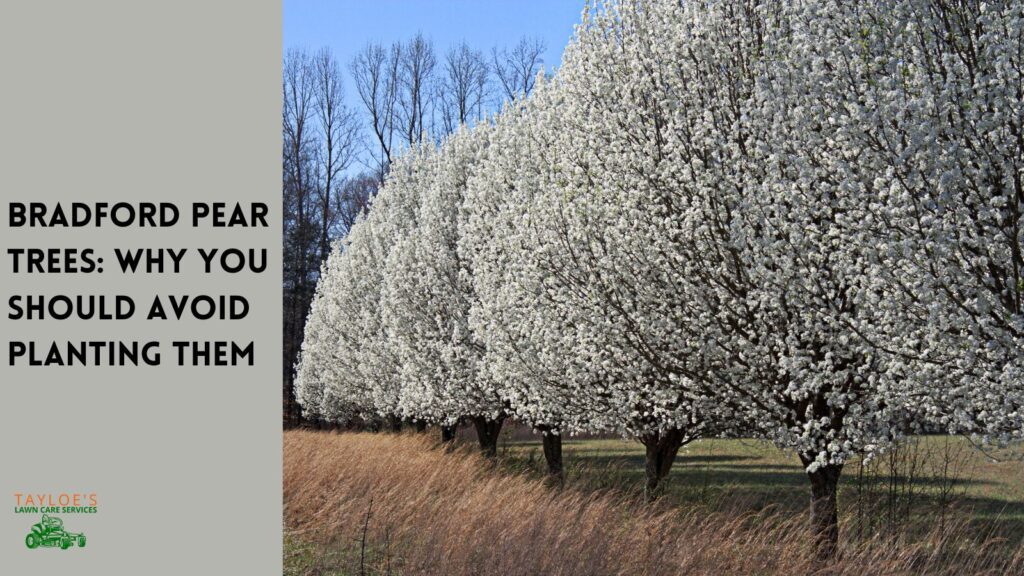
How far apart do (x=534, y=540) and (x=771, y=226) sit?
3.77 m

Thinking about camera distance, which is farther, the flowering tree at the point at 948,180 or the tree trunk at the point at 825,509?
the tree trunk at the point at 825,509

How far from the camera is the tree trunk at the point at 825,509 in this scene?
28.7 feet

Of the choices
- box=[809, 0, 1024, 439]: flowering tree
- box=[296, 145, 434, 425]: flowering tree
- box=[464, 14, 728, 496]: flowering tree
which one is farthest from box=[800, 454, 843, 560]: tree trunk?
box=[296, 145, 434, 425]: flowering tree

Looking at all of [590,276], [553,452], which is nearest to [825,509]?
[590,276]

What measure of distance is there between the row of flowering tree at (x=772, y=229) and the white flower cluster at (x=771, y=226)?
33 millimetres

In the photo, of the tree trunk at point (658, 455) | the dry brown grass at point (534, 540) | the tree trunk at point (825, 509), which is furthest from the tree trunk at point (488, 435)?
the tree trunk at point (825, 509)

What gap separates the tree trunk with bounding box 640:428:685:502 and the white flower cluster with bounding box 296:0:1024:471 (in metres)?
0.80

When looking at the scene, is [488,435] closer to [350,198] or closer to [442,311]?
[442,311]

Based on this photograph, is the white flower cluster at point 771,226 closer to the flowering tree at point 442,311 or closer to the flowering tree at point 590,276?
the flowering tree at point 590,276

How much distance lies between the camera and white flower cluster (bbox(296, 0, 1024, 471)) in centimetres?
626

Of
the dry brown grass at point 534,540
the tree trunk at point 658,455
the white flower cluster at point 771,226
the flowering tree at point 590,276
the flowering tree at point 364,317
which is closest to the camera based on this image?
the white flower cluster at point 771,226

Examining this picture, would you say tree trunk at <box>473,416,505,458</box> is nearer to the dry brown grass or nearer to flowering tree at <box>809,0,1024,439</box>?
the dry brown grass

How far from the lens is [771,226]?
7738 millimetres

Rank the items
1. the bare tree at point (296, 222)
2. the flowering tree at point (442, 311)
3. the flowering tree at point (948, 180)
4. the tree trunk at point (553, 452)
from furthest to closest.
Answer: the bare tree at point (296, 222)
the flowering tree at point (442, 311)
the tree trunk at point (553, 452)
the flowering tree at point (948, 180)
